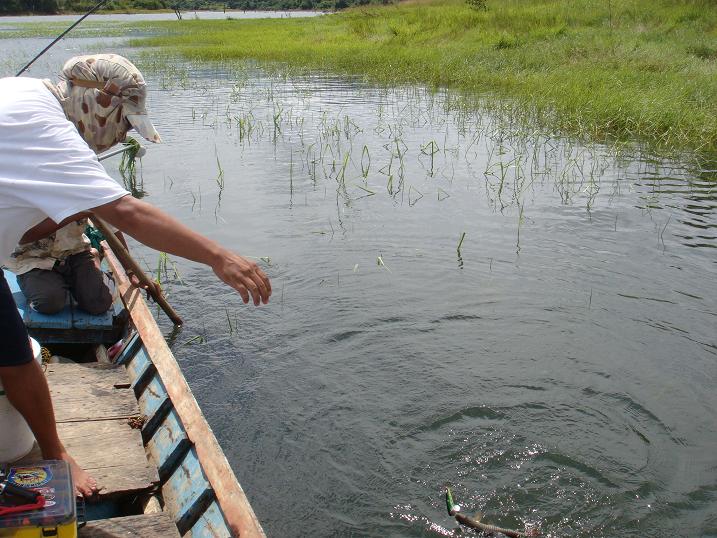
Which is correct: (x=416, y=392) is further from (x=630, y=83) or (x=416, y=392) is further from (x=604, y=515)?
(x=630, y=83)

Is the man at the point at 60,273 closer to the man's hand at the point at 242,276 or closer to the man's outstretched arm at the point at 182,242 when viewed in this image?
the man's outstretched arm at the point at 182,242

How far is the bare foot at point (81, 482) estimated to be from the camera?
259 cm

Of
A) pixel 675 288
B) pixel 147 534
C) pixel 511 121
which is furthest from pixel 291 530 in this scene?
pixel 511 121

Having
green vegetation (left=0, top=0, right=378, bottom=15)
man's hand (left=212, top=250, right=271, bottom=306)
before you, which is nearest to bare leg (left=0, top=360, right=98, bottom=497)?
man's hand (left=212, top=250, right=271, bottom=306)

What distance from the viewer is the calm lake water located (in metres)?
3.55

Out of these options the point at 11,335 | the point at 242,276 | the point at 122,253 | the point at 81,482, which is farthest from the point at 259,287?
the point at 122,253

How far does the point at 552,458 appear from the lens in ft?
12.3

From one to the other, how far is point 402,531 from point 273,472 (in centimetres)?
77

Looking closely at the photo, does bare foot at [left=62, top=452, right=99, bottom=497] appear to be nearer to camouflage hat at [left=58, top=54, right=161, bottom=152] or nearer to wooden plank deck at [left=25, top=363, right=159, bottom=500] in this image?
wooden plank deck at [left=25, top=363, right=159, bottom=500]

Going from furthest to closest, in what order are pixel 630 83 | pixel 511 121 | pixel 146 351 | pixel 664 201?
pixel 630 83, pixel 511 121, pixel 664 201, pixel 146 351

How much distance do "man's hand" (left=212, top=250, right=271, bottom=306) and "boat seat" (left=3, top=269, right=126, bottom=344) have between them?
91.3 inches

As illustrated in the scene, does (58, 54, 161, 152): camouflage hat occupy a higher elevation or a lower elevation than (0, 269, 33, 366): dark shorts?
higher

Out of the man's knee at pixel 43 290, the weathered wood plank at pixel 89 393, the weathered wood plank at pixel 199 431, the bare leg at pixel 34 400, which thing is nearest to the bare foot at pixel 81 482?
the bare leg at pixel 34 400

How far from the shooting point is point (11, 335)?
91.3 inches
